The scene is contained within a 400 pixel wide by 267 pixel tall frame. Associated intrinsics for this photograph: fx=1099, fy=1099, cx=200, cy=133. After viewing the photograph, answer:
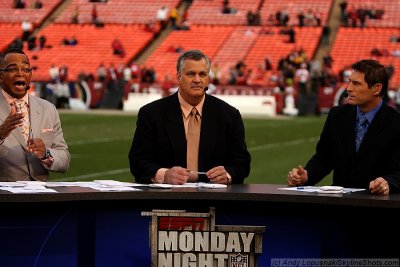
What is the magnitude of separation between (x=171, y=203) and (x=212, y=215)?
0.41m

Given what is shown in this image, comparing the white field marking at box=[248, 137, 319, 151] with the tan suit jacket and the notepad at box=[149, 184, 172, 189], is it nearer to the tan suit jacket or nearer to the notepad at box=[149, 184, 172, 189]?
the tan suit jacket

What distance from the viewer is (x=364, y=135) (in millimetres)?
7156

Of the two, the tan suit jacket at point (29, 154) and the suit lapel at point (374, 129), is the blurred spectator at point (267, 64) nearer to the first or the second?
the tan suit jacket at point (29, 154)

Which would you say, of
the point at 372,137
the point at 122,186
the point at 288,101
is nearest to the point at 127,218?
the point at 122,186

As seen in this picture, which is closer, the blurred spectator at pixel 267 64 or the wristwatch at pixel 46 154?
the wristwatch at pixel 46 154

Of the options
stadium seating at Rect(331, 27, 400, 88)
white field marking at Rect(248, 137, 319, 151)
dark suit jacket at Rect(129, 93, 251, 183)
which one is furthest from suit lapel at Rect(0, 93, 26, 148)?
stadium seating at Rect(331, 27, 400, 88)

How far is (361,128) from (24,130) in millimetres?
2269

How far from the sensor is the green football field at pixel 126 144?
1677cm

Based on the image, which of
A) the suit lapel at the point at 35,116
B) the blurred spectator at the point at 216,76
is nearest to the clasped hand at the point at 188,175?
the suit lapel at the point at 35,116

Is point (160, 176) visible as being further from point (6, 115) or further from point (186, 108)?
point (6, 115)

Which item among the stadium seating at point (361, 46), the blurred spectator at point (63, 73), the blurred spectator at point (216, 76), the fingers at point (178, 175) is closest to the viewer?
the fingers at point (178, 175)

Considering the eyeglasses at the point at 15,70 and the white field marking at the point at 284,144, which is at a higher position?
the eyeglasses at the point at 15,70

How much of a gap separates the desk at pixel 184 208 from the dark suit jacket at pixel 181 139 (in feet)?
2.53

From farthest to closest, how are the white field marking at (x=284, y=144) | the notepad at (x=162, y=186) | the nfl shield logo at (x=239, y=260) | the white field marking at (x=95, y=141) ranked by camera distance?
the white field marking at (x=95, y=141) < the white field marking at (x=284, y=144) < the notepad at (x=162, y=186) < the nfl shield logo at (x=239, y=260)
